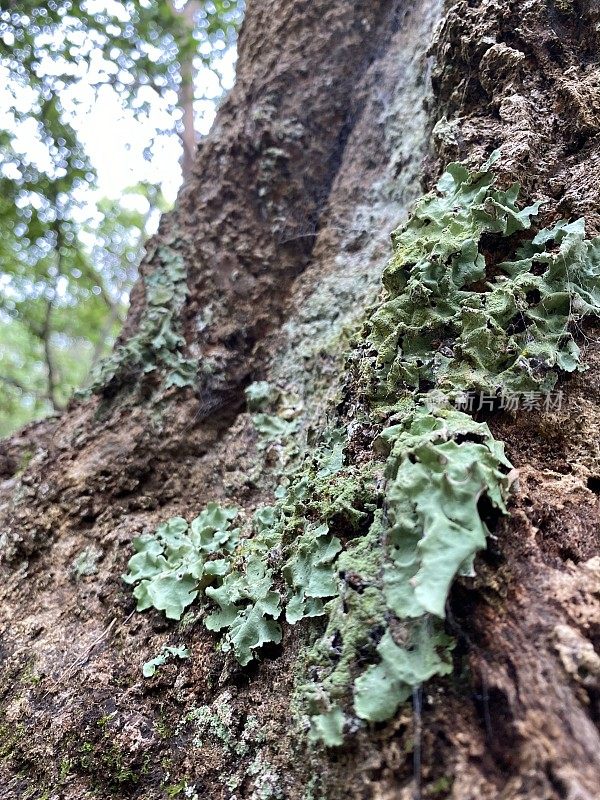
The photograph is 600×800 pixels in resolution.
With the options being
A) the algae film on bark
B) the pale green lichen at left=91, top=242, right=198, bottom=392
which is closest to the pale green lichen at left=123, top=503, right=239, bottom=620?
the algae film on bark

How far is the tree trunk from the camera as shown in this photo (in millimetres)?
905

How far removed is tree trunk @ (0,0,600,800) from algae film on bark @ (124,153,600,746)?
0.06 meters

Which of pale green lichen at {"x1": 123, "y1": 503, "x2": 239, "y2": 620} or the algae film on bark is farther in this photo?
pale green lichen at {"x1": 123, "y1": 503, "x2": 239, "y2": 620}

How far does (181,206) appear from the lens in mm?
2877

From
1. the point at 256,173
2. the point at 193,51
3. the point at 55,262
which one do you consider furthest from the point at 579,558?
the point at 55,262

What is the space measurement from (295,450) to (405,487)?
909 mm

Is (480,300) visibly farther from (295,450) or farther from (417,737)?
(417,737)

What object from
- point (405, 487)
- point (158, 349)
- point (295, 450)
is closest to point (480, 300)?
point (405, 487)

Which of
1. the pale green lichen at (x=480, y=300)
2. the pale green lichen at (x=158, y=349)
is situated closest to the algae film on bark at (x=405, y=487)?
the pale green lichen at (x=480, y=300)

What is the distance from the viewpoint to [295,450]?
191 centimetres

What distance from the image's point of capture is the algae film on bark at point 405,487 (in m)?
0.95

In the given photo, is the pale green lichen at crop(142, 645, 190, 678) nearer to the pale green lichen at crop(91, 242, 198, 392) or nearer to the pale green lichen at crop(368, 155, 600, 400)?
the pale green lichen at crop(368, 155, 600, 400)

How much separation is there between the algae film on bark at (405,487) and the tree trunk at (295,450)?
6 cm

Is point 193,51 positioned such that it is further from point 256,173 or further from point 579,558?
point 579,558
